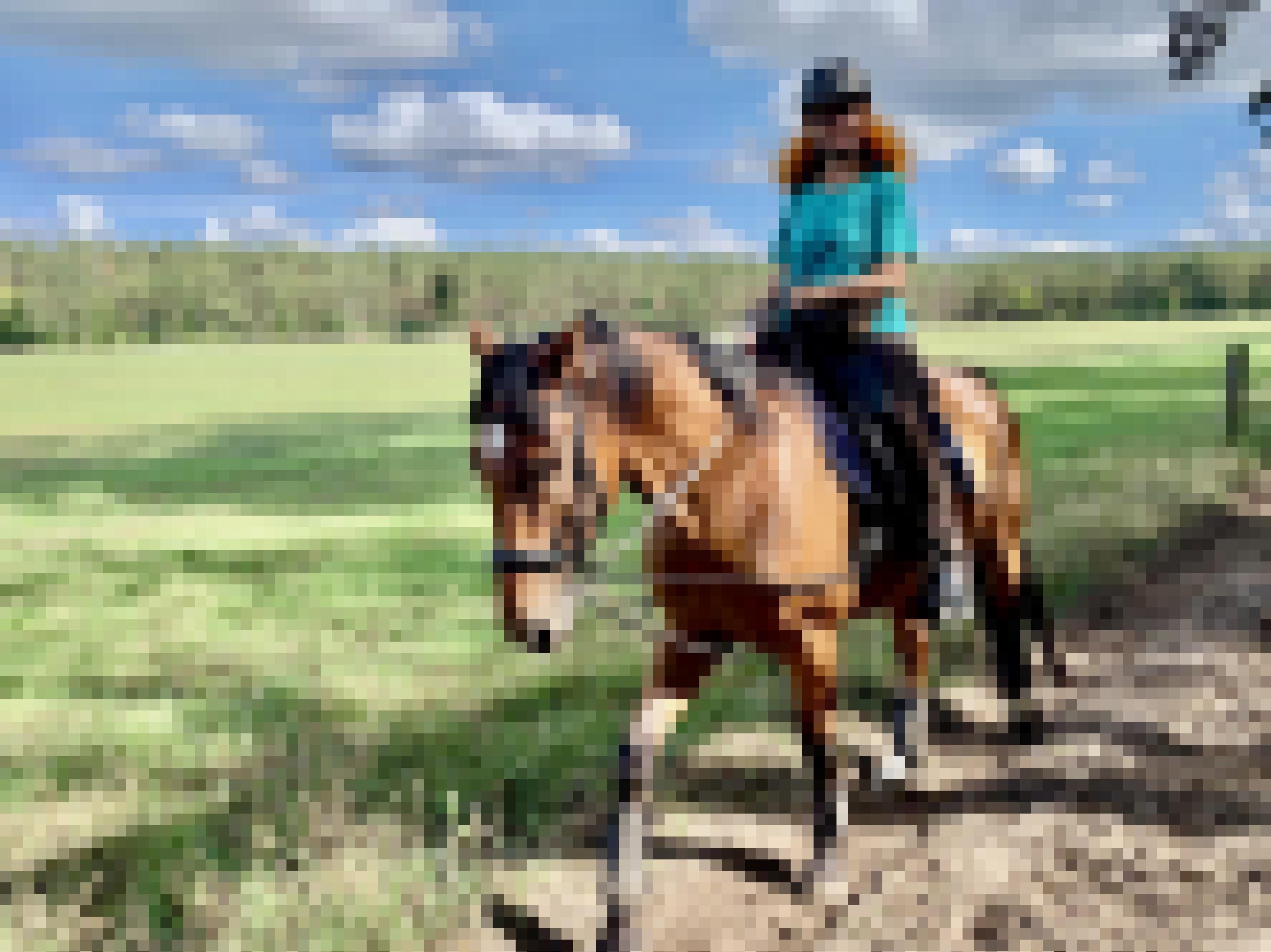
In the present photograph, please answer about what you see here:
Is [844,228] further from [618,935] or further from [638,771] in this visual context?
[618,935]

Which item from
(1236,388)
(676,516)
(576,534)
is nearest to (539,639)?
(576,534)

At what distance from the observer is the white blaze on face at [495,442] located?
2578 mm

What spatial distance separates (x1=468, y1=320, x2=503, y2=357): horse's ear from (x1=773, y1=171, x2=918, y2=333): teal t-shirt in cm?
171

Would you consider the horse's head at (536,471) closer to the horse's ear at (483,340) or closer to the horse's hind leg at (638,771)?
the horse's ear at (483,340)

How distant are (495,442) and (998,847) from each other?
3101 mm

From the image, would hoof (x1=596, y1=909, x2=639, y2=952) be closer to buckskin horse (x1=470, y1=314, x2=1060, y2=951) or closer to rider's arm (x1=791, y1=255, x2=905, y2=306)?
buckskin horse (x1=470, y1=314, x2=1060, y2=951)

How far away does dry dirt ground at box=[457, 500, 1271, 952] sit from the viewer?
3.64 m

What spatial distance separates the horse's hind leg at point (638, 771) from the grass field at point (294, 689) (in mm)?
509

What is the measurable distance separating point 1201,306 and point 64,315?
8672 centimetres

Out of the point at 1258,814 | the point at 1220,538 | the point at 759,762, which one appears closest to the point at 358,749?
the point at 759,762

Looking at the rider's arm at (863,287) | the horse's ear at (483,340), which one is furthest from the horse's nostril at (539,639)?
the rider's arm at (863,287)

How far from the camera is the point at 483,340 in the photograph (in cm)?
275

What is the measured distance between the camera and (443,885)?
3826 millimetres

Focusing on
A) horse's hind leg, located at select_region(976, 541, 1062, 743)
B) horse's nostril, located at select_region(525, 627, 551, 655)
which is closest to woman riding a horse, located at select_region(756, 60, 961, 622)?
horse's hind leg, located at select_region(976, 541, 1062, 743)
